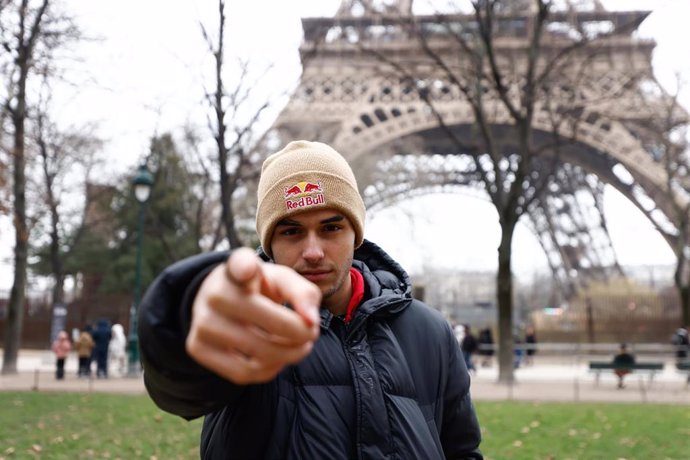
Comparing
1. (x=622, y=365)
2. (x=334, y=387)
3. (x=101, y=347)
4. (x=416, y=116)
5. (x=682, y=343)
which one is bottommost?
(x=622, y=365)

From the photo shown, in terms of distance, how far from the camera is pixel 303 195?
1.69m

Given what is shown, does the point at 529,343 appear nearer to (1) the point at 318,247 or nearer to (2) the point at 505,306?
(2) the point at 505,306

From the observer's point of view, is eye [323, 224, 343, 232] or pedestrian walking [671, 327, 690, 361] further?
pedestrian walking [671, 327, 690, 361]

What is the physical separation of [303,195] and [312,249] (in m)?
0.14

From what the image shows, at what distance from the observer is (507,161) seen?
37.8 meters

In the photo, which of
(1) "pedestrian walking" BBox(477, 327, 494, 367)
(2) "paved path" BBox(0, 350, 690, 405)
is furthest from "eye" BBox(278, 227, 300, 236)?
(1) "pedestrian walking" BBox(477, 327, 494, 367)

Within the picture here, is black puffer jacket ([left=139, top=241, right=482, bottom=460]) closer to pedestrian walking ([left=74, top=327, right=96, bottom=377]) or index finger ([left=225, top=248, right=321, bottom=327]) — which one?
index finger ([left=225, top=248, right=321, bottom=327])

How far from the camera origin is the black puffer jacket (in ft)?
3.79

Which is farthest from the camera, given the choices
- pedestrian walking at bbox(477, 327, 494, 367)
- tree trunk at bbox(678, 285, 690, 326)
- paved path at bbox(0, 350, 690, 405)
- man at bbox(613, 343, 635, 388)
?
tree trunk at bbox(678, 285, 690, 326)

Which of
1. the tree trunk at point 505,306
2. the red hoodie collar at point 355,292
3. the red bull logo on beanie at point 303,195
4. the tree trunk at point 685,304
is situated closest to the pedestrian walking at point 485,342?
the tree trunk at point 685,304

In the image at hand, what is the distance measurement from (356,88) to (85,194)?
14.3 m

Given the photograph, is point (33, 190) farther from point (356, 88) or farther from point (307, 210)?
point (307, 210)

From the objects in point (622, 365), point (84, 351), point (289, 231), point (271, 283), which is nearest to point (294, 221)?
point (289, 231)

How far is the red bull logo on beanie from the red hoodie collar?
301 mm
